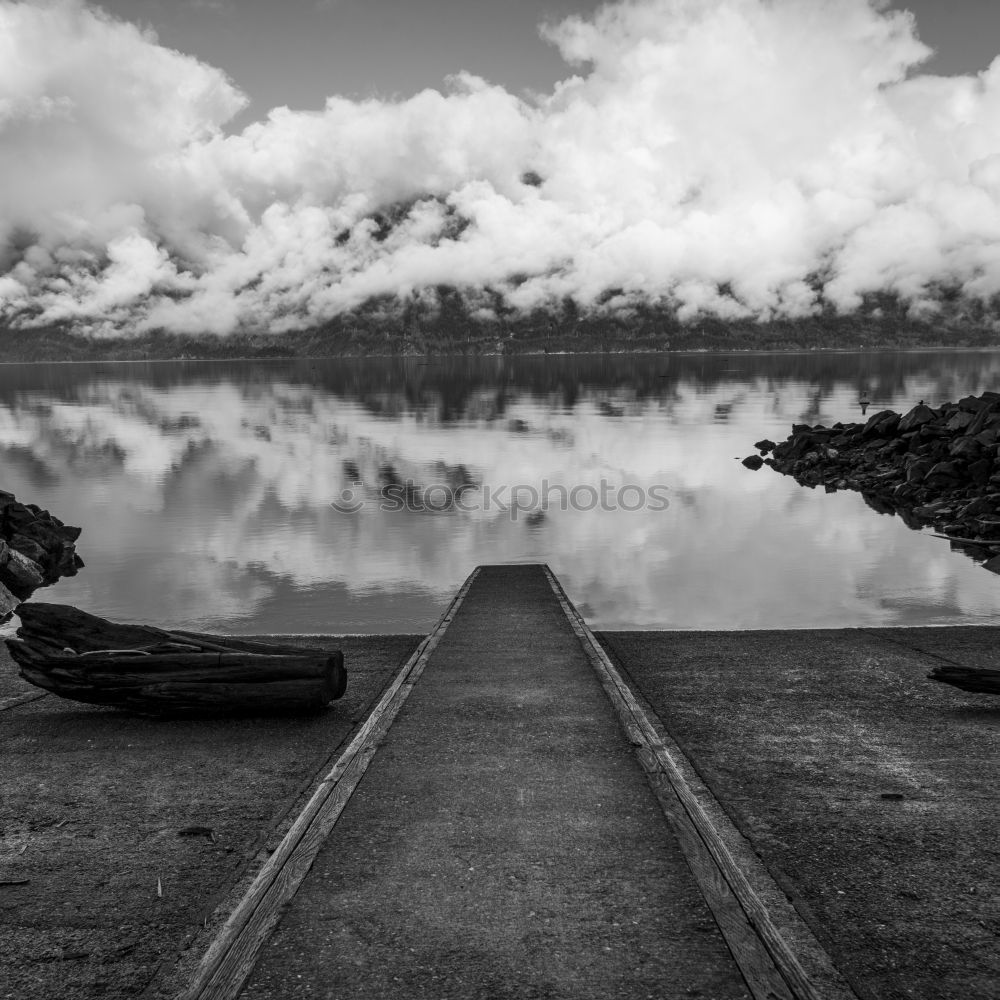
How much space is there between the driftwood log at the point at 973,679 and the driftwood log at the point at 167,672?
300 inches

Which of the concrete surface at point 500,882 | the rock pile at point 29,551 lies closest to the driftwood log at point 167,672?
the concrete surface at point 500,882

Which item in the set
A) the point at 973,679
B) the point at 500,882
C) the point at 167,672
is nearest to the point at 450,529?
the point at 167,672

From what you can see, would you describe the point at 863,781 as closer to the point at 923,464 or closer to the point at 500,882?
the point at 500,882

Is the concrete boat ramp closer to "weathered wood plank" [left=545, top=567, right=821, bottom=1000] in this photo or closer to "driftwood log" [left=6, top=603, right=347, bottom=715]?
"weathered wood plank" [left=545, top=567, right=821, bottom=1000]

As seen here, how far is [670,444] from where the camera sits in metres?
65.7

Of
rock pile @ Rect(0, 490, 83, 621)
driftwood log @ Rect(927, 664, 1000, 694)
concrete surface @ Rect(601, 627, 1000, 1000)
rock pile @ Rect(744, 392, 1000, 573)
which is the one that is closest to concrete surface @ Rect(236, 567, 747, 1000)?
concrete surface @ Rect(601, 627, 1000, 1000)

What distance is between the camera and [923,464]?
131 feet

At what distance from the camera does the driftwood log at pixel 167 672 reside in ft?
34.3

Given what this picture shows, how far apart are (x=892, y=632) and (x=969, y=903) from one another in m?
11.0

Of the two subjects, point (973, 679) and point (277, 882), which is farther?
point (973, 679)

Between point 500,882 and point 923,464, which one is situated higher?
point 500,882

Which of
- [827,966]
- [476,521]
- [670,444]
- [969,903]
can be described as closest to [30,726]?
[827,966]

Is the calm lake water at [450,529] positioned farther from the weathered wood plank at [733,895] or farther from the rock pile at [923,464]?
the weathered wood plank at [733,895]

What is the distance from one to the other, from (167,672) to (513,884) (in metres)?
5.86
